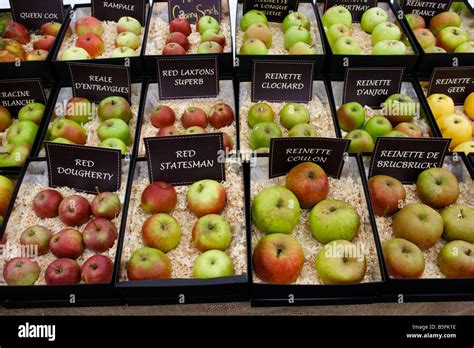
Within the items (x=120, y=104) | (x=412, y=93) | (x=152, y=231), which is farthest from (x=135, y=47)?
(x=412, y=93)

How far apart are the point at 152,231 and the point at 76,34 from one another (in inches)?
61.7

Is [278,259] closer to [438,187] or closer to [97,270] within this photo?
[97,270]

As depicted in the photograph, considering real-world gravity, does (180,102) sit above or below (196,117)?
above

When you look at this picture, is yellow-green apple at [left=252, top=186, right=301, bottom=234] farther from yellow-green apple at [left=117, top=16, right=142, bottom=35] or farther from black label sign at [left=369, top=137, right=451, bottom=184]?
yellow-green apple at [left=117, top=16, right=142, bottom=35]

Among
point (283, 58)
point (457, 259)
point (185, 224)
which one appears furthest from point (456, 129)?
point (185, 224)

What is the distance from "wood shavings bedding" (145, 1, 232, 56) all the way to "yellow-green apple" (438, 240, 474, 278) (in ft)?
5.13

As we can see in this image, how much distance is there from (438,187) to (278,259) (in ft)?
2.43

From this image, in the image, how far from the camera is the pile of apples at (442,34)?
2.52 metres

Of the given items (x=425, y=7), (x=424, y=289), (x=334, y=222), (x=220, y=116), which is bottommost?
(x=424, y=289)

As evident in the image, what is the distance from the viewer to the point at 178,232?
1759mm

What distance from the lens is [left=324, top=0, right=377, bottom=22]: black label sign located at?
9.12 feet

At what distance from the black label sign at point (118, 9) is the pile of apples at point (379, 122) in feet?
4.42

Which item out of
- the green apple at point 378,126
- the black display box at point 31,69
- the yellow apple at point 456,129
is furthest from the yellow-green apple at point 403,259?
the black display box at point 31,69
